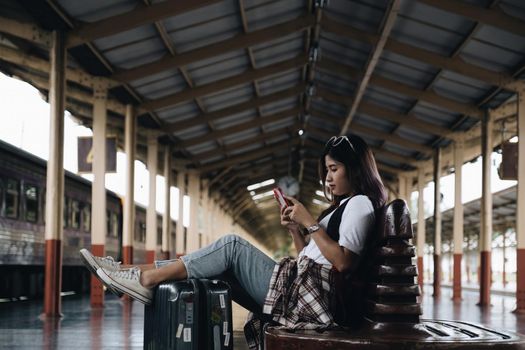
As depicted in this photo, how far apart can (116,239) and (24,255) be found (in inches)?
272

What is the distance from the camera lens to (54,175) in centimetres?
1095

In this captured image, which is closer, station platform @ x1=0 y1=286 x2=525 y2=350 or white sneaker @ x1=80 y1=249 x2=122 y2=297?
white sneaker @ x1=80 y1=249 x2=122 y2=297

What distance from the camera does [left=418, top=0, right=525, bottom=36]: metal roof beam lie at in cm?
1103

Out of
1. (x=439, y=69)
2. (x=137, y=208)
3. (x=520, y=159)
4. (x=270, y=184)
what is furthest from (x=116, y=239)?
(x=270, y=184)

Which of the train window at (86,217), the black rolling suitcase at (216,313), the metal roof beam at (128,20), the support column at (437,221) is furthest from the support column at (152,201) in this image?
the black rolling suitcase at (216,313)

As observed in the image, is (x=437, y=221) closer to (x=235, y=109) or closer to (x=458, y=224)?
(x=458, y=224)

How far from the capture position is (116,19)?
11055 mm

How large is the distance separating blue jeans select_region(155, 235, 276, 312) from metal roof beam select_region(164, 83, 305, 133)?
50.3 feet

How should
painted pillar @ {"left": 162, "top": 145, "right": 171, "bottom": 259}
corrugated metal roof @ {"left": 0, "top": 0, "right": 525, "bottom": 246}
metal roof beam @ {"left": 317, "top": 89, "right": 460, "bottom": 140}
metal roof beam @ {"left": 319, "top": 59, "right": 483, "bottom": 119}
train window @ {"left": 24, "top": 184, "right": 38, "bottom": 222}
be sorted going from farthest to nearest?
1. painted pillar @ {"left": 162, "top": 145, "right": 171, "bottom": 259}
2. metal roof beam @ {"left": 317, "top": 89, "right": 460, "bottom": 140}
3. metal roof beam @ {"left": 319, "top": 59, "right": 483, "bottom": 119}
4. train window @ {"left": 24, "top": 184, "right": 38, "bottom": 222}
5. corrugated metal roof @ {"left": 0, "top": 0, "right": 525, "bottom": 246}

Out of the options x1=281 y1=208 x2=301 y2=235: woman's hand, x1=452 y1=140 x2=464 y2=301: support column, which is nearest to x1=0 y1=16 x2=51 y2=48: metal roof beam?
x1=281 y1=208 x2=301 y2=235: woman's hand

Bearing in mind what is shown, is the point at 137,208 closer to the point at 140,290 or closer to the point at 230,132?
the point at 230,132

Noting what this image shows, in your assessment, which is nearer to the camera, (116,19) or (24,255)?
(116,19)

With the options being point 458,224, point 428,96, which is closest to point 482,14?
point 428,96

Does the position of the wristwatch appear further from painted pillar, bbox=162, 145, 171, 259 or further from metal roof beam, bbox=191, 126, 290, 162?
metal roof beam, bbox=191, 126, 290, 162
